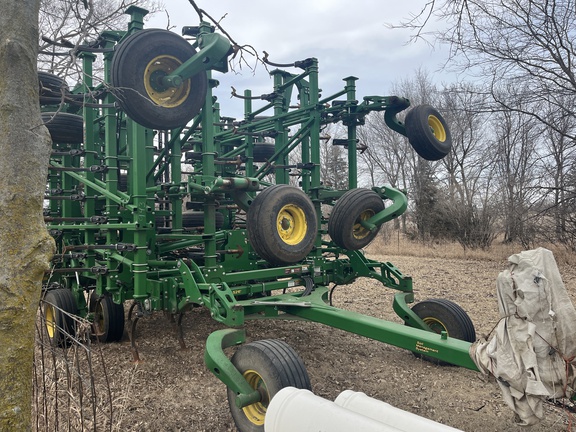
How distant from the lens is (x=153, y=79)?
4867 millimetres

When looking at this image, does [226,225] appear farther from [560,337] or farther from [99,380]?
[560,337]

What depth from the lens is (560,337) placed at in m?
2.73

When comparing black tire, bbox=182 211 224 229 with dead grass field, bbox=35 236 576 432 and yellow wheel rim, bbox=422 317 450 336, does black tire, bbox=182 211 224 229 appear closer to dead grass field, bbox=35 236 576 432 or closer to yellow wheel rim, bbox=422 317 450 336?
dead grass field, bbox=35 236 576 432

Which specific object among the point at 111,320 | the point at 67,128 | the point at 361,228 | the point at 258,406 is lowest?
the point at 258,406

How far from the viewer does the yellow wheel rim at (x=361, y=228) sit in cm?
589

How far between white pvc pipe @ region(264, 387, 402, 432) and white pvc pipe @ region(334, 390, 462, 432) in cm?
14

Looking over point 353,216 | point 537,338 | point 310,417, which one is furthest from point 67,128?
point 537,338

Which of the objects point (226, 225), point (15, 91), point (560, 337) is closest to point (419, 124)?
point (226, 225)

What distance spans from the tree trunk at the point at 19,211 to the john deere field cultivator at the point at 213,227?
1438mm

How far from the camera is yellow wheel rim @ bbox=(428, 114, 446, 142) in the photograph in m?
6.67

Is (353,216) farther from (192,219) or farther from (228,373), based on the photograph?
(192,219)

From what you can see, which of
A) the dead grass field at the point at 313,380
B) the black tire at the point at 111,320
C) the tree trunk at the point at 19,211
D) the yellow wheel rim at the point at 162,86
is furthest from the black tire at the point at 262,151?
the tree trunk at the point at 19,211

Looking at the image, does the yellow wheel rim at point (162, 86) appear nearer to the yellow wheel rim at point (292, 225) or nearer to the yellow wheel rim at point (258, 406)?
the yellow wheel rim at point (292, 225)

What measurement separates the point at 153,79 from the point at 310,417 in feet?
12.0
